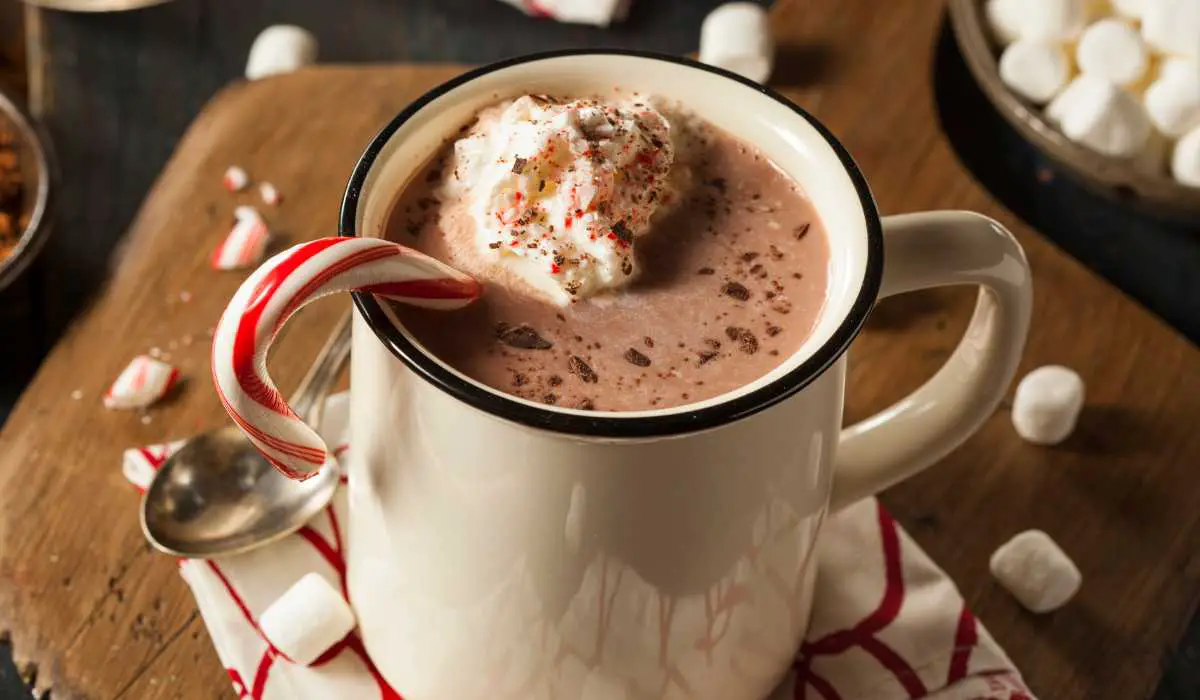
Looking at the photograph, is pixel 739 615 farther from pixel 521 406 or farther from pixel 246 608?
pixel 246 608

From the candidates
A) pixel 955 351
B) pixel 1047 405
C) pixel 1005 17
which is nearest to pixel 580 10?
pixel 1005 17

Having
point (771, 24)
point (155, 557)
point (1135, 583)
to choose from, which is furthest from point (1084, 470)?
point (155, 557)

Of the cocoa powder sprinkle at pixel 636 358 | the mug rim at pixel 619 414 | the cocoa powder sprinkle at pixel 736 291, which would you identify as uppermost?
the mug rim at pixel 619 414

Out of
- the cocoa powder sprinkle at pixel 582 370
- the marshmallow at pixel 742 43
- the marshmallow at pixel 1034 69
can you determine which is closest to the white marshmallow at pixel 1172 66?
the marshmallow at pixel 1034 69

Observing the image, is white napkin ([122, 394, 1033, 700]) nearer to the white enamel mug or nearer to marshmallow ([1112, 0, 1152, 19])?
the white enamel mug

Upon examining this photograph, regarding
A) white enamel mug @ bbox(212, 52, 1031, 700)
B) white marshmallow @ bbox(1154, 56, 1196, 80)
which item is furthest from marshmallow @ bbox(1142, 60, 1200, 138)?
white enamel mug @ bbox(212, 52, 1031, 700)

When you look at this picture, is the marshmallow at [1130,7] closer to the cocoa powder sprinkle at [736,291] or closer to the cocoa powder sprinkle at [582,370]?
the cocoa powder sprinkle at [736,291]

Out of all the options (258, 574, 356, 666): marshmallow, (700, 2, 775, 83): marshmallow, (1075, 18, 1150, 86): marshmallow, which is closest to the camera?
(258, 574, 356, 666): marshmallow
